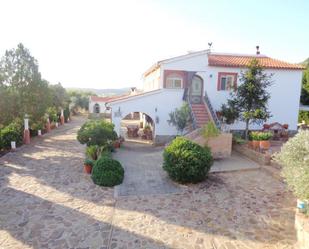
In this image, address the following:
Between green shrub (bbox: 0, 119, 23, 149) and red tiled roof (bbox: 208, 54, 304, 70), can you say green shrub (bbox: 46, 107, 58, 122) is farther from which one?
red tiled roof (bbox: 208, 54, 304, 70)

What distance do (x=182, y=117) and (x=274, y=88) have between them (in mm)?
8624

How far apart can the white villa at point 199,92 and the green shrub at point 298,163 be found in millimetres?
11208

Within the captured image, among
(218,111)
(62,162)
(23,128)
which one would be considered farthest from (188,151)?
(23,128)

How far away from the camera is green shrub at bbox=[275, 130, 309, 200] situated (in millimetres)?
6551

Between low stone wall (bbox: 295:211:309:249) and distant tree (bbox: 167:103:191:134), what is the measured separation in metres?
12.5

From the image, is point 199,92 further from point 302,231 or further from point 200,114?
point 302,231

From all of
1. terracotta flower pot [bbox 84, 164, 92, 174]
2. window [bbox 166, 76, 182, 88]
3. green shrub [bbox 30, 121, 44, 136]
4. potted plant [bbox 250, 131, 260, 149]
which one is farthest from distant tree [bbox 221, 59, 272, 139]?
green shrub [bbox 30, 121, 44, 136]

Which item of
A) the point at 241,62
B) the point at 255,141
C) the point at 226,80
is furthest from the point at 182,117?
the point at 241,62

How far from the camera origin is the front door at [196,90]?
835 inches

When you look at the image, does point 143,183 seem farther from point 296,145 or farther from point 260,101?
point 260,101

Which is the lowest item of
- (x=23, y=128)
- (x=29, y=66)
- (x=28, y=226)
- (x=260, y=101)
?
(x=28, y=226)

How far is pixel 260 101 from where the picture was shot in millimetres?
16391

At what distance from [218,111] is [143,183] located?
11741mm

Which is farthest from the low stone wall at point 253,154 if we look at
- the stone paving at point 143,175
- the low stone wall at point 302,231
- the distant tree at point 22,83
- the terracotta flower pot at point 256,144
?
the distant tree at point 22,83
